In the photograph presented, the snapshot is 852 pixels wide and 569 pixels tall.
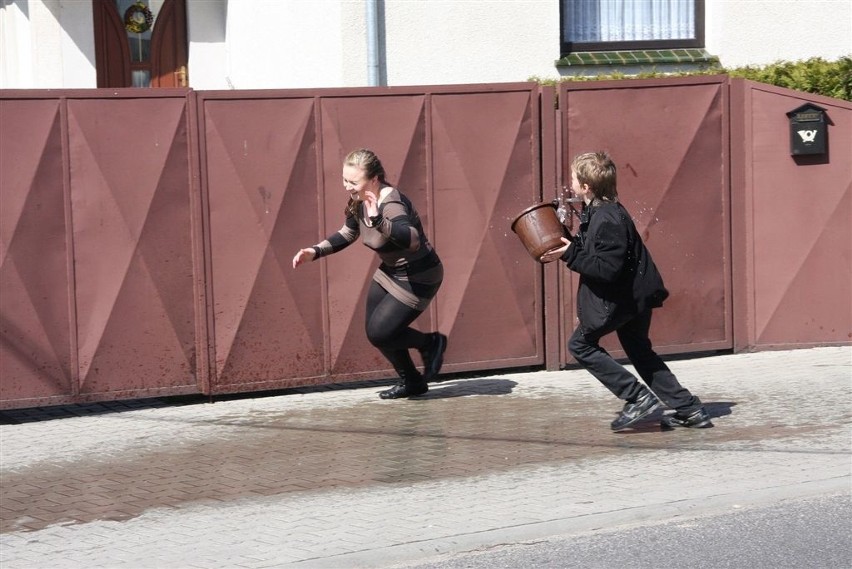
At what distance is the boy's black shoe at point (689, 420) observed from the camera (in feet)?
26.2

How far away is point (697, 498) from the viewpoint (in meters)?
6.54

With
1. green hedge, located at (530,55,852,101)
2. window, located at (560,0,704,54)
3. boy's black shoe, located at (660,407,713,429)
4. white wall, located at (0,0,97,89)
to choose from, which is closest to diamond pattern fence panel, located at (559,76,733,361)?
green hedge, located at (530,55,852,101)

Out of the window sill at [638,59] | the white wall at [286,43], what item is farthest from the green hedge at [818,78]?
the white wall at [286,43]

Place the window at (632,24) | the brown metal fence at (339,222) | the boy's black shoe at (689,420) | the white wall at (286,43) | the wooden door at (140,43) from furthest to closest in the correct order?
the wooden door at (140,43), the window at (632,24), the white wall at (286,43), the brown metal fence at (339,222), the boy's black shoe at (689,420)

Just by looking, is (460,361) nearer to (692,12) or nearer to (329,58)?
(329,58)

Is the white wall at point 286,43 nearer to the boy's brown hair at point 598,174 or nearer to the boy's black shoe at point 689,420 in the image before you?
the boy's brown hair at point 598,174

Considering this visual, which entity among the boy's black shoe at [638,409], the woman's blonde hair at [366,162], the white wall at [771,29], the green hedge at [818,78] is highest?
the white wall at [771,29]

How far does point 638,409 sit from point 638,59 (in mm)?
6404

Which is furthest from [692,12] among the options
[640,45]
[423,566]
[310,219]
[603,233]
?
[423,566]

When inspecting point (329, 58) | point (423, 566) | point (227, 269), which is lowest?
point (423, 566)

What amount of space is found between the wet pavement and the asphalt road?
0.13m

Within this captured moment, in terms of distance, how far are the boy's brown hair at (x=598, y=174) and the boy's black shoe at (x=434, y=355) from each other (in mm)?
2053

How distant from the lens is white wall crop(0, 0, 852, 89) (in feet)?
41.0

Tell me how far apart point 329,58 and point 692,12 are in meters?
4.08
